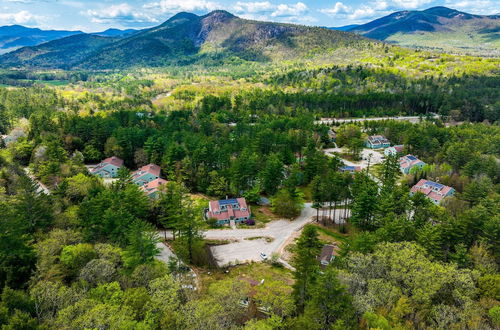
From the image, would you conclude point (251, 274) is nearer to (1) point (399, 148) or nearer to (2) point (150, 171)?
A: (2) point (150, 171)

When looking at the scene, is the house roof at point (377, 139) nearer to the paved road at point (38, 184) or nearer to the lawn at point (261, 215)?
the lawn at point (261, 215)

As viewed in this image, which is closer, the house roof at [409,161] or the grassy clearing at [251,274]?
the grassy clearing at [251,274]

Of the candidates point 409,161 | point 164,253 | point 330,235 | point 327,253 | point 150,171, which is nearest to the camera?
point 327,253

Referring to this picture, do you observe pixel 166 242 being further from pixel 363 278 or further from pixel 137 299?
pixel 363 278

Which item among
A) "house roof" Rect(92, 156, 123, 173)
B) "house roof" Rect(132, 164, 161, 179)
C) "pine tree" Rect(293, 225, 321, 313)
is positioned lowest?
"house roof" Rect(132, 164, 161, 179)

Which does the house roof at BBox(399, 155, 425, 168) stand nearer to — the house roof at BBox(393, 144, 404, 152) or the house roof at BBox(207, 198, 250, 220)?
the house roof at BBox(393, 144, 404, 152)

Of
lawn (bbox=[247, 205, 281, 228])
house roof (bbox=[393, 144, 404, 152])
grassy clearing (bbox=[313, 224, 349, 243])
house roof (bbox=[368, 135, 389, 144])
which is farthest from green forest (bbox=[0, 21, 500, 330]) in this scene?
house roof (bbox=[368, 135, 389, 144])

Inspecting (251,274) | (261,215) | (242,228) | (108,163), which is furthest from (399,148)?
(108,163)

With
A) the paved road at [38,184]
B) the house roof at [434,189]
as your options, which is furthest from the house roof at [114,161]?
the house roof at [434,189]
